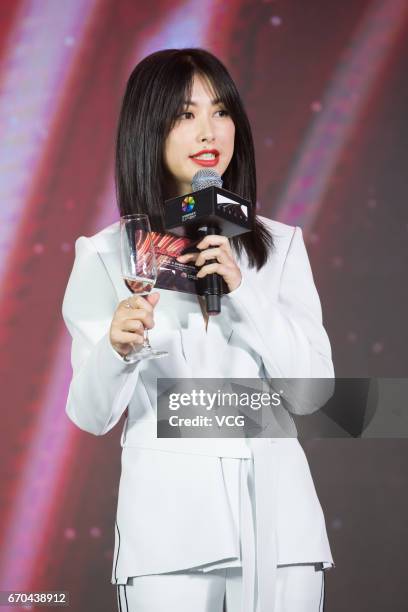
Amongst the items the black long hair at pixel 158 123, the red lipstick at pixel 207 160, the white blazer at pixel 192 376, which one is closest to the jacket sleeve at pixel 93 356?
the white blazer at pixel 192 376

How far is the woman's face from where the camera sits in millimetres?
1651

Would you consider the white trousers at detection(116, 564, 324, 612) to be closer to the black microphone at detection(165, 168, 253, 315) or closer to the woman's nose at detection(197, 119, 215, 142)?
the black microphone at detection(165, 168, 253, 315)

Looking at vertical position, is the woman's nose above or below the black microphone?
above

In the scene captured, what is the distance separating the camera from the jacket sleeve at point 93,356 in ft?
4.66

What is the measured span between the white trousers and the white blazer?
0.08ft

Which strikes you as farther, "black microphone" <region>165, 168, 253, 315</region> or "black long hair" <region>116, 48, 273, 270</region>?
"black long hair" <region>116, 48, 273, 270</region>

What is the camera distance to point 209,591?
139 cm

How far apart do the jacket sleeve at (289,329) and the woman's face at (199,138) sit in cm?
24

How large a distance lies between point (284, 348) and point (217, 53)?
5.60 feet

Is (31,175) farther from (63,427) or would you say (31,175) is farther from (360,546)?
(360,546)

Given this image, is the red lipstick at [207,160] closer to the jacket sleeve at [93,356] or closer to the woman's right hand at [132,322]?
the jacket sleeve at [93,356]

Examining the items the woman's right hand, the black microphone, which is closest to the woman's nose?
the black microphone

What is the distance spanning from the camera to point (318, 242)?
285cm
